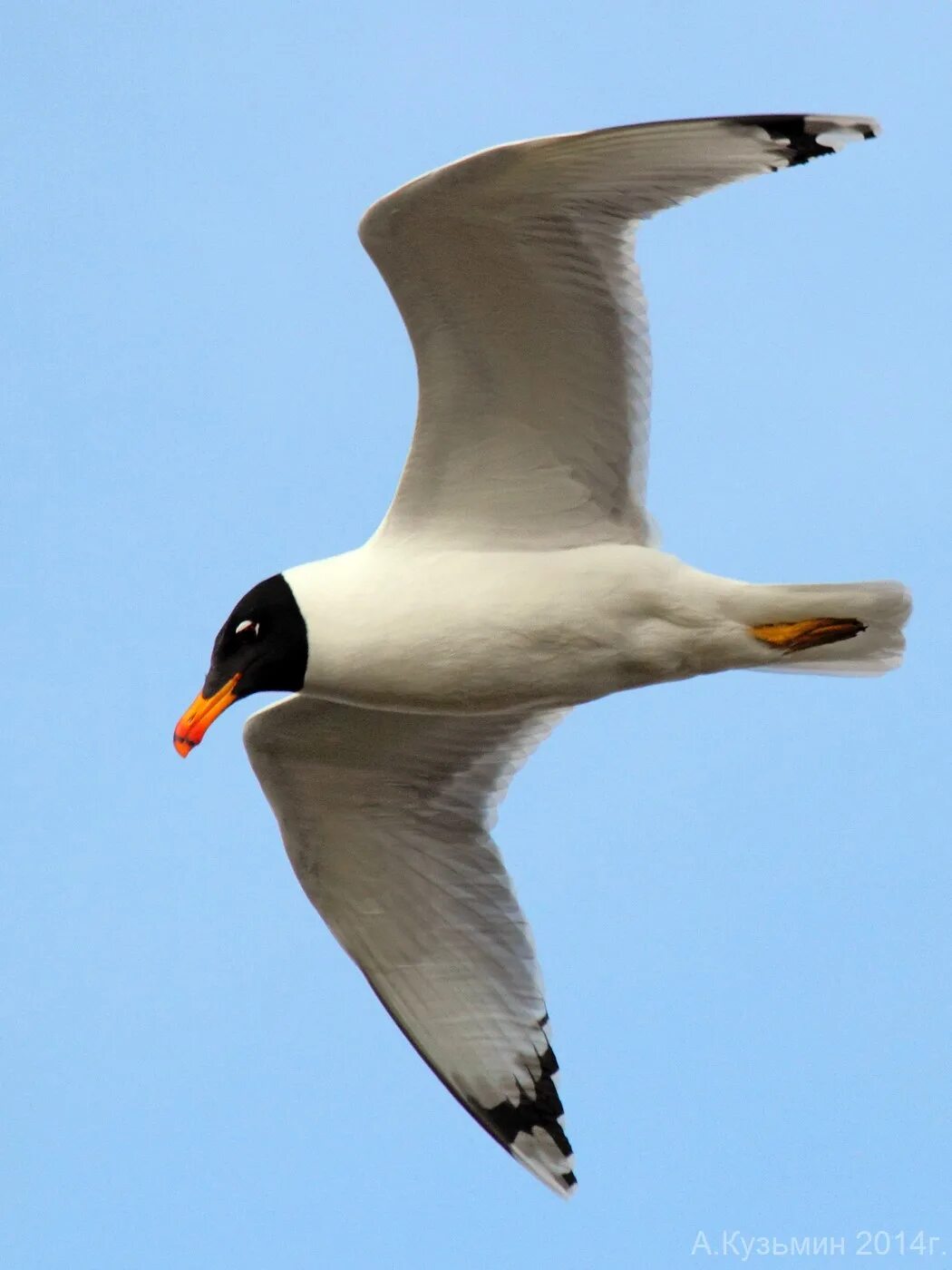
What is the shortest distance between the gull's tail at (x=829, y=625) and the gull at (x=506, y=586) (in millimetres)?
10

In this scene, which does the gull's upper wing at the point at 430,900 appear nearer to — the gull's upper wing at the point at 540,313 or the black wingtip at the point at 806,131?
the gull's upper wing at the point at 540,313

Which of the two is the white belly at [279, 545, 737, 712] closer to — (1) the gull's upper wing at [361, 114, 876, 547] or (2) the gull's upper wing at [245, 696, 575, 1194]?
(1) the gull's upper wing at [361, 114, 876, 547]

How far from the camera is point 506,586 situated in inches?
331

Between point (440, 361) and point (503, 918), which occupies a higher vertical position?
point (440, 361)

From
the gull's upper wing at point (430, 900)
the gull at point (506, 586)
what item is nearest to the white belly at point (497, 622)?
the gull at point (506, 586)

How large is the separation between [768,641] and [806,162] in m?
1.77

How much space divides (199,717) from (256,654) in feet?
0.97

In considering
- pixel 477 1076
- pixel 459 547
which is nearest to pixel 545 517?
pixel 459 547

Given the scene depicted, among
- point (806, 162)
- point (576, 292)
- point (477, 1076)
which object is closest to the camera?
point (806, 162)

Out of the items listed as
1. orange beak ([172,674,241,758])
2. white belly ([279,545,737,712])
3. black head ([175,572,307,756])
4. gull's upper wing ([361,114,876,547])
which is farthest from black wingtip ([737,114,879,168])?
orange beak ([172,674,241,758])

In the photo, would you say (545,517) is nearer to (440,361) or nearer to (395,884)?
(440,361)

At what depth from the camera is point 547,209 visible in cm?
777

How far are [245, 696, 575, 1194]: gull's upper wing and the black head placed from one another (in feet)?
2.00

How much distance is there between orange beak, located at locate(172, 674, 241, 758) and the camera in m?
8.27
